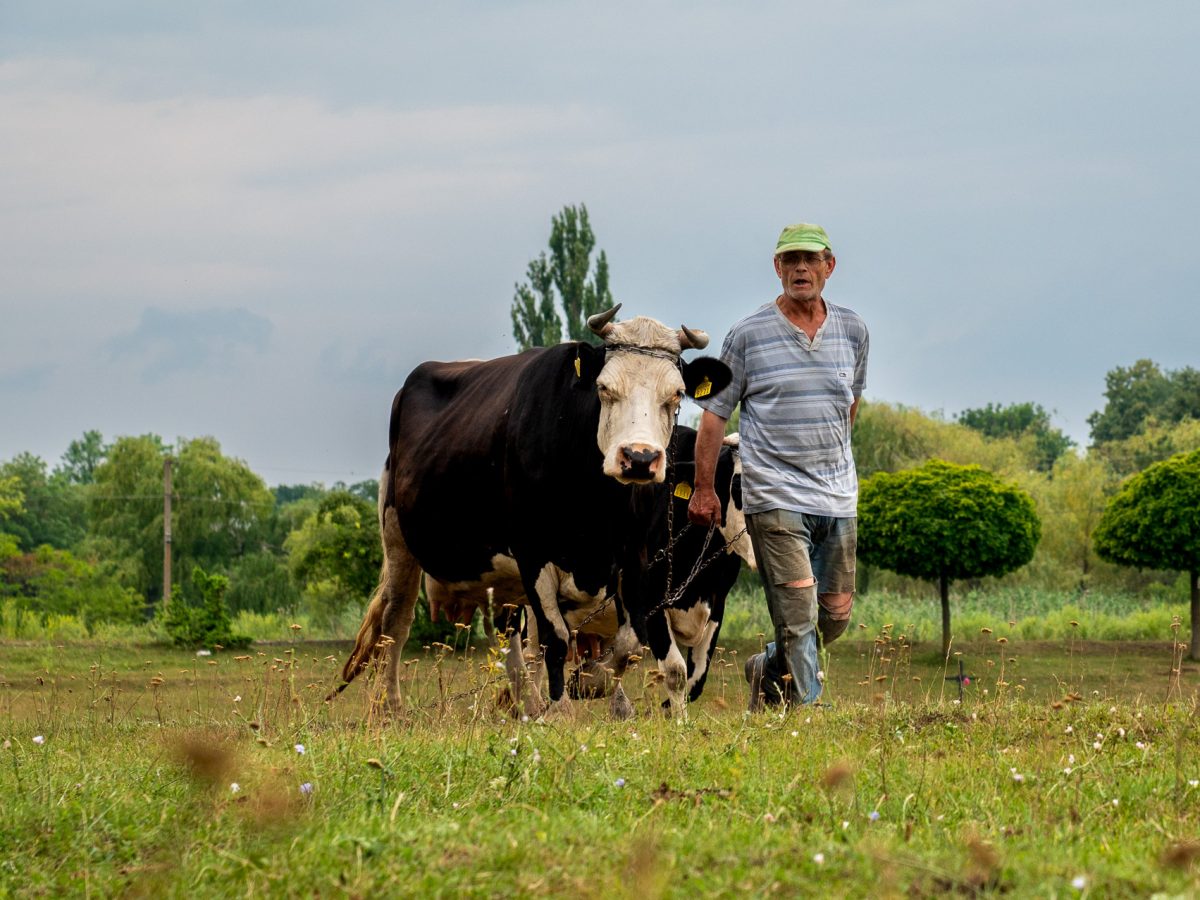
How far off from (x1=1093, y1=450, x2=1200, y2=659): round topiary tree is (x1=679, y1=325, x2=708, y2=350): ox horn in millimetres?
14177

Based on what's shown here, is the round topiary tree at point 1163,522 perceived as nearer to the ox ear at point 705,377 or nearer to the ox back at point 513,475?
the ox back at point 513,475

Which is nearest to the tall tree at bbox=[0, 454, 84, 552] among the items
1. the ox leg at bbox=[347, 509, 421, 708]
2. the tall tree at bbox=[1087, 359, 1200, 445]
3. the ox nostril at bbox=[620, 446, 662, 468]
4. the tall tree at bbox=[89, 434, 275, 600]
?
the tall tree at bbox=[89, 434, 275, 600]

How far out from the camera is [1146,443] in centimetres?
5431

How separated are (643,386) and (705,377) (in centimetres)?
34

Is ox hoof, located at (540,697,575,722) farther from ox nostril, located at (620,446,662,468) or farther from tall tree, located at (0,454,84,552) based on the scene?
tall tree, located at (0,454,84,552)

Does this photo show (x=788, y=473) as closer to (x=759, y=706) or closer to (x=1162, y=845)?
(x=759, y=706)

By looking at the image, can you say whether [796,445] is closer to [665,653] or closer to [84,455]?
[665,653]

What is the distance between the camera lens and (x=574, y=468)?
8352mm

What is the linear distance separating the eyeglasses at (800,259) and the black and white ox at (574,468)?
64cm

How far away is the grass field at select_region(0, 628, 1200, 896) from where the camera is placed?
385 cm

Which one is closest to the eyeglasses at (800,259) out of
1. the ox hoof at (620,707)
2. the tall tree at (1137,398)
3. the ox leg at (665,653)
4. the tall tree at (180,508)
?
the ox leg at (665,653)


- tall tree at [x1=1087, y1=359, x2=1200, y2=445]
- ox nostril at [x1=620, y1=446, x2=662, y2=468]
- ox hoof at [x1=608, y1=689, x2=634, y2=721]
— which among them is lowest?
ox hoof at [x1=608, y1=689, x2=634, y2=721]

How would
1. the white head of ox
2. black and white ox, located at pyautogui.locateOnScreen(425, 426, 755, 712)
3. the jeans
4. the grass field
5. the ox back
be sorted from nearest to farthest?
the grass field → the jeans → the white head of ox → the ox back → black and white ox, located at pyautogui.locateOnScreen(425, 426, 755, 712)

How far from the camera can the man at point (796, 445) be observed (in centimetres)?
746
